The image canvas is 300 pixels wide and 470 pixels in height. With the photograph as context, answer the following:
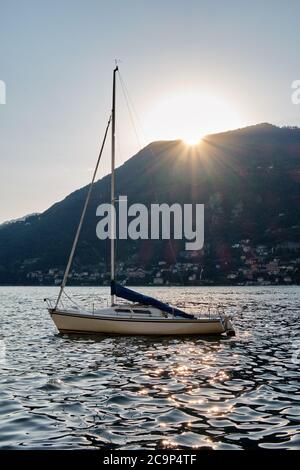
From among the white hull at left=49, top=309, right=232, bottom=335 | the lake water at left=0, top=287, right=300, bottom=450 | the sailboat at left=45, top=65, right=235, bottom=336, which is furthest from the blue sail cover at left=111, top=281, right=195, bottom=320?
the lake water at left=0, top=287, right=300, bottom=450

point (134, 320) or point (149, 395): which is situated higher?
point (134, 320)

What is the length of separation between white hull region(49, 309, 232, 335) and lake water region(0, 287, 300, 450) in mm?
1152

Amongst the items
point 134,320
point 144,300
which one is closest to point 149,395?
point 134,320

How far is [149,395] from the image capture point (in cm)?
1803

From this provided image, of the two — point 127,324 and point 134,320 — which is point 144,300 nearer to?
point 134,320

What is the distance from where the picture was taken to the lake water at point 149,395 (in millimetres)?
13234


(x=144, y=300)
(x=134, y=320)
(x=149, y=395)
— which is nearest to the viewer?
(x=149, y=395)

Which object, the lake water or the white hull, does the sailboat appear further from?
the lake water

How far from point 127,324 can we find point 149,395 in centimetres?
1575

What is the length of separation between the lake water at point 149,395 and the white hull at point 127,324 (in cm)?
115

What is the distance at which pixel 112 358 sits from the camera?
2666 cm
